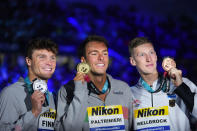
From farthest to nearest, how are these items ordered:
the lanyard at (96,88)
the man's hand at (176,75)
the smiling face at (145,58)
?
the smiling face at (145,58) → the lanyard at (96,88) → the man's hand at (176,75)

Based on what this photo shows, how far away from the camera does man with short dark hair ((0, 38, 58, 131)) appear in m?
3.32

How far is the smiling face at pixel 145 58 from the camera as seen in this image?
3816 millimetres

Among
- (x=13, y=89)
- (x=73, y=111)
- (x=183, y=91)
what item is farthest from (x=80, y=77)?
(x=183, y=91)

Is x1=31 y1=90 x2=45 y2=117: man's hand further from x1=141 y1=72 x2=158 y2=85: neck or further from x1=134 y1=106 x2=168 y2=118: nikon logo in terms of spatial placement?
x1=141 y1=72 x2=158 y2=85: neck

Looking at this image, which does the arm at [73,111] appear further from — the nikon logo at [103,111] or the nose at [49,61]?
the nose at [49,61]

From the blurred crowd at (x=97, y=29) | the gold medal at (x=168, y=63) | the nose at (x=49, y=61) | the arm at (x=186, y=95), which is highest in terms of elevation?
the blurred crowd at (x=97, y=29)

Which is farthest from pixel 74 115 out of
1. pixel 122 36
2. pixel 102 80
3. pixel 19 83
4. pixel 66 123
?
pixel 122 36

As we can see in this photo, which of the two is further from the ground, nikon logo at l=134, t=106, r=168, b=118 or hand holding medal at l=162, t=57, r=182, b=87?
hand holding medal at l=162, t=57, r=182, b=87

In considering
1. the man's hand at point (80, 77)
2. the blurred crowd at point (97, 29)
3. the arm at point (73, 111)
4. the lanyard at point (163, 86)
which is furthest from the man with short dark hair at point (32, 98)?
the blurred crowd at point (97, 29)

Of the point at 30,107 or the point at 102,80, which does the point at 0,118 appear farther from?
the point at 102,80

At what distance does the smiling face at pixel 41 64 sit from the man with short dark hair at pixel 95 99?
0.49 m

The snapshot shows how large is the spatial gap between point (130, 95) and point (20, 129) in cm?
179

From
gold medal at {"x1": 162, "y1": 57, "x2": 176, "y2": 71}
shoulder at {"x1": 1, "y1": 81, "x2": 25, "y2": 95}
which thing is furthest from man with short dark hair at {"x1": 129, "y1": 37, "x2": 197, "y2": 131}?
shoulder at {"x1": 1, "y1": 81, "x2": 25, "y2": 95}

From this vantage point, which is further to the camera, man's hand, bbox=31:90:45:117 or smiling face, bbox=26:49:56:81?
smiling face, bbox=26:49:56:81
